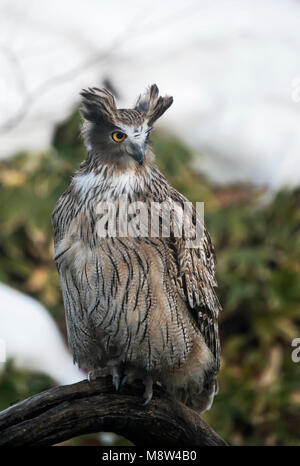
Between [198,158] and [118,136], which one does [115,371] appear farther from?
[198,158]

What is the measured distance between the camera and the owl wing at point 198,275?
243 centimetres

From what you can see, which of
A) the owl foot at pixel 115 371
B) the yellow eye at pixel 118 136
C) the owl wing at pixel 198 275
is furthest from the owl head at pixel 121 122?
the owl foot at pixel 115 371

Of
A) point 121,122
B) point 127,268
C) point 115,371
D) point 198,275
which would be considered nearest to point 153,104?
point 121,122

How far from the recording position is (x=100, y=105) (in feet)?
7.27

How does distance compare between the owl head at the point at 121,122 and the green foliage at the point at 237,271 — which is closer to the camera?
the owl head at the point at 121,122

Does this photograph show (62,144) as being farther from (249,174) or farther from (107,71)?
(249,174)

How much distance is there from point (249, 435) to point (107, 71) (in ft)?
8.56

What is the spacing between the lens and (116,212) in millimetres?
2295

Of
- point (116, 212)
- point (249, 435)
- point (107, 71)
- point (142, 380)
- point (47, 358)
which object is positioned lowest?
point (249, 435)

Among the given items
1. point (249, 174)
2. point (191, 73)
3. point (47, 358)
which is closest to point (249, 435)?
point (47, 358)

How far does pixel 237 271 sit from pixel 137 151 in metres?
2.68

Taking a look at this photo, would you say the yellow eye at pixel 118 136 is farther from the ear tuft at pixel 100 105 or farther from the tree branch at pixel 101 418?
the tree branch at pixel 101 418

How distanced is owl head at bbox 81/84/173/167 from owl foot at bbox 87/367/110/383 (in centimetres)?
71

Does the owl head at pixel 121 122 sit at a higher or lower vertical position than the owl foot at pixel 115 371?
higher
